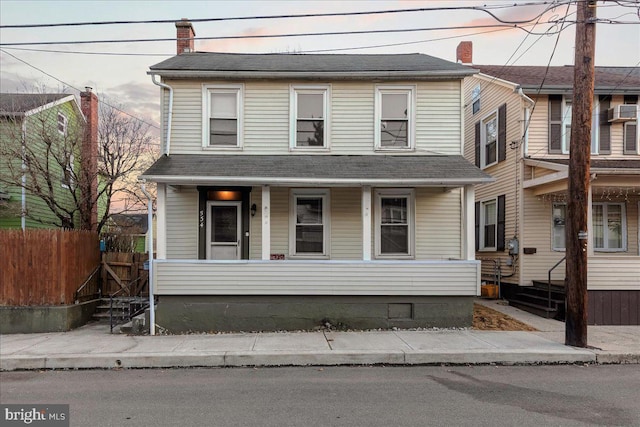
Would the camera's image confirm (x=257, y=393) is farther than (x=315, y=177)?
No

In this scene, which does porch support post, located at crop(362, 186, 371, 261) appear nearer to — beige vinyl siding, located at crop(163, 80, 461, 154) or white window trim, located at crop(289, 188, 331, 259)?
white window trim, located at crop(289, 188, 331, 259)

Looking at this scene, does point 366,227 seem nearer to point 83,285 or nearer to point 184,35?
point 83,285

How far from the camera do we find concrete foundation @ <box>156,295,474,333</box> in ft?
29.1

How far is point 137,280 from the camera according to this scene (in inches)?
428

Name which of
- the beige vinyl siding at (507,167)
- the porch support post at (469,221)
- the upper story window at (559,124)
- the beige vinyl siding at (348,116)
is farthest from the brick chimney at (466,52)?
the porch support post at (469,221)

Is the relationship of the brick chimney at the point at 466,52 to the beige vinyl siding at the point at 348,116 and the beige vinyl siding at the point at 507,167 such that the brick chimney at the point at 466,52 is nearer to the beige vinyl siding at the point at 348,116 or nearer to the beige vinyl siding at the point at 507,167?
the beige vinyl siding at the point at 507,167

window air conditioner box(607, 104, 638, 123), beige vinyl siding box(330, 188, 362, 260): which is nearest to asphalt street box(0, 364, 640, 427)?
beige vinyl siding box(330, 188, 362, 260)

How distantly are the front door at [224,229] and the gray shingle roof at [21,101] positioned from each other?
765cm

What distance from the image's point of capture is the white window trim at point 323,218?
34.2ft

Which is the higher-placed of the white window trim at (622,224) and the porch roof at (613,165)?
the porch roof at (613,165)

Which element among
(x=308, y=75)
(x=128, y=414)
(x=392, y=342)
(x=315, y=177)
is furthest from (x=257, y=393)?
(x=308, y=75)

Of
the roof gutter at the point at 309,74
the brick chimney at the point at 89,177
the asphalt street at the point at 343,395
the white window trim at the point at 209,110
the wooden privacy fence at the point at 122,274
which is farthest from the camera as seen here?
the brick chimney at the point at 89,177

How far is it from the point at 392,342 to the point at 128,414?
4708 mm

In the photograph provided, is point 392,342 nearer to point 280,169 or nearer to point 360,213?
point 360,213
